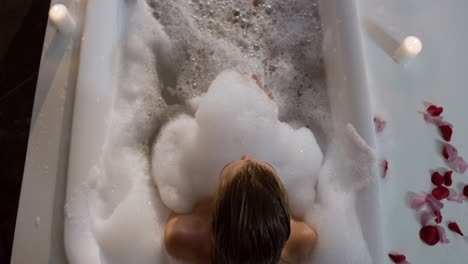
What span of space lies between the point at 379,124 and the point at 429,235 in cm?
37

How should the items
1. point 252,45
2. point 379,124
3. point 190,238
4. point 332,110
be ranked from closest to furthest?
point 190,238
point 332,110
point 379,124
point 252,45

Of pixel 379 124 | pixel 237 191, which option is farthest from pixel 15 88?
pixel 379 124

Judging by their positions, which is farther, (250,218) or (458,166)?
(458,166)

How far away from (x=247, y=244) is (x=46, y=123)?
695mm

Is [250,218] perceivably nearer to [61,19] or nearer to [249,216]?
[249,216]

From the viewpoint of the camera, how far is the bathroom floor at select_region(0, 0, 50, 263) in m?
1.46

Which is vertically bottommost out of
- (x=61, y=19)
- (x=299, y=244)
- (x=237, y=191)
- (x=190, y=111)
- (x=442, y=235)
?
(x=442, y=235)

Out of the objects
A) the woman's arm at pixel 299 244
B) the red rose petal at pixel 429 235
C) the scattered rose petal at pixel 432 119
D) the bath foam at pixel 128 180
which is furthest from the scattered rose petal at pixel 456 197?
the bath foam at pixel 128 180

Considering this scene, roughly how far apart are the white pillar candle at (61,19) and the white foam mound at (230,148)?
1.44ft

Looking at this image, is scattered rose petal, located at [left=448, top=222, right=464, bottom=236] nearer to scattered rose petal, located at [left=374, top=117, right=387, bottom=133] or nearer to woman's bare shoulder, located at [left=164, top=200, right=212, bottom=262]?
scattered rose petal, located at [left=374, top=117, right=387, bottom=133]

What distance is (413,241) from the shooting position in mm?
1271

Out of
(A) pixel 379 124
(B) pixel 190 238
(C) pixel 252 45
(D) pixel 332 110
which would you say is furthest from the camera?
(C) pixel 252 45

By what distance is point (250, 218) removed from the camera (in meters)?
0.79

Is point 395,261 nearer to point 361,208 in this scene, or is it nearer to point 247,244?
point 361,208
